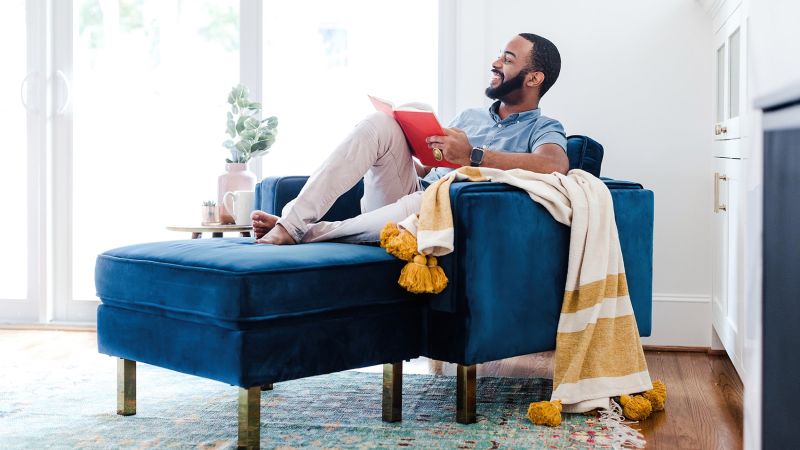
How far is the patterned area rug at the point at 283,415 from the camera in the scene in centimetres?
222

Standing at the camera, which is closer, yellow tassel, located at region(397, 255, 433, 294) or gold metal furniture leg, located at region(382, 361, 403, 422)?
yellow tassel, located at region(397, 255, 433, 294)

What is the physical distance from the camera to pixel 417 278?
2260 millimetres

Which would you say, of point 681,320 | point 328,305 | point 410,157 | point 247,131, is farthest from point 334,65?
point 328,305

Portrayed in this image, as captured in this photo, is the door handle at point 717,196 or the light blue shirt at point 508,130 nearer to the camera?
the light blue shirt at point 508,130

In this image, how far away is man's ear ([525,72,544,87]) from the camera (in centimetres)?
304

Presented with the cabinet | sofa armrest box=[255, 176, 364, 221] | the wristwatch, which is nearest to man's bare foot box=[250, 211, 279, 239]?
sofa armrest box=[255, 176, 364, 221]

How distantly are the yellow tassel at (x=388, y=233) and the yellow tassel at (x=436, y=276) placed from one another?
11 cm

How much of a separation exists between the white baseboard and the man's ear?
954 mm

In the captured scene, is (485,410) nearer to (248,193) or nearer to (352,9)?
(248,193)

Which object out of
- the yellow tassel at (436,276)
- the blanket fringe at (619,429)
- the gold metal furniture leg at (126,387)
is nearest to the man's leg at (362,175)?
the yellow tassel at (436,276)

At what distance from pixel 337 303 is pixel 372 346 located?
0.15 meters

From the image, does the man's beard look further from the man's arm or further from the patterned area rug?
the patterned area rug

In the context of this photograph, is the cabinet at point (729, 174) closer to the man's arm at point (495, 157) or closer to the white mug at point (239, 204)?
the man's arm at point (495, 157)

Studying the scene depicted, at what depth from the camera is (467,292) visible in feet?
7.50
